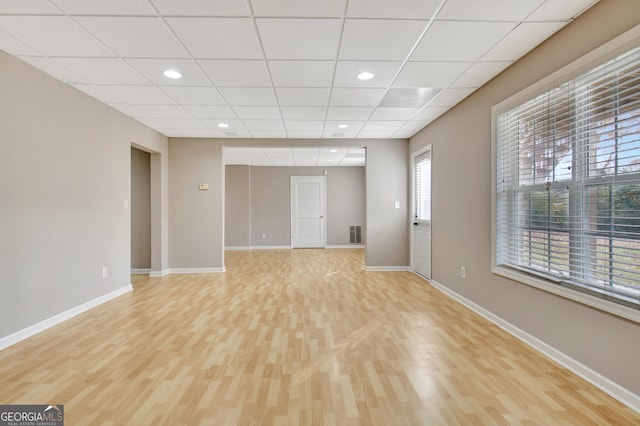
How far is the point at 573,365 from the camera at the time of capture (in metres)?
2.19

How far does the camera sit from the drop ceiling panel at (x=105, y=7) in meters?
2.02

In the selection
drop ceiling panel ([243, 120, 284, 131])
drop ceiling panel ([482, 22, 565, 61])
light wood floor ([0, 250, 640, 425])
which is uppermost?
drop ceiling panel ([243, 120, 284, 131])

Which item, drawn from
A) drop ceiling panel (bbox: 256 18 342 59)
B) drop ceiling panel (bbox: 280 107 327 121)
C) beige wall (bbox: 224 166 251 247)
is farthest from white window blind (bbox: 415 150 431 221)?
beige wall (bbox: 224 166 251 247)

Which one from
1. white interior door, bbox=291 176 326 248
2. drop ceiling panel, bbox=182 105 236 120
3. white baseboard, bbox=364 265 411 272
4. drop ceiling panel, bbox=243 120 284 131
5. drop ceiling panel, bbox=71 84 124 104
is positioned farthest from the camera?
A: white interior door, bbox=291 176 326 248

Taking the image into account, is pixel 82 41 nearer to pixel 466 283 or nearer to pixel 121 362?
pixel 121 362

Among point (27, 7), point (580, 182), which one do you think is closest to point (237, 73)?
point (27, 7)

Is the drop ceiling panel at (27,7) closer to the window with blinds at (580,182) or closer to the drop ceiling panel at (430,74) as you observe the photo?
the drop ceiling panel at (430,74)

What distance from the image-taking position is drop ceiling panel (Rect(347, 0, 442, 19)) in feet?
6.63

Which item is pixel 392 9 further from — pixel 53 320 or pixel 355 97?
pixel 53 320

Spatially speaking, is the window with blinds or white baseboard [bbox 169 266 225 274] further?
white baseboard [bbox 169 266 225 274]

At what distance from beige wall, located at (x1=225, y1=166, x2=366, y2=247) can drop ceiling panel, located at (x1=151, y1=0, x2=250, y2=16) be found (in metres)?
7.18

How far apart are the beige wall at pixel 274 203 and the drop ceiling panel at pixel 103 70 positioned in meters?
5.94

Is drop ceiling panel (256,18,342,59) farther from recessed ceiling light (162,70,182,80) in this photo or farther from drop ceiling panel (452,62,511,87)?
drop ceiling panel (452,62,511,87)

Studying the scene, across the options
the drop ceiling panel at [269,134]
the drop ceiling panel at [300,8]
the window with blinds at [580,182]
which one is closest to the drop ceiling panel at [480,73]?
the window with blinds at [580,182]
